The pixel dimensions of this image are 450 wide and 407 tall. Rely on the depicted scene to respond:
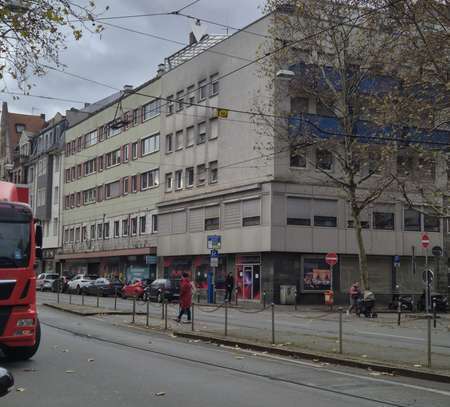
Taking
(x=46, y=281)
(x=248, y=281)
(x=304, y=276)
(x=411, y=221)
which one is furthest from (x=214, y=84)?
(x=46, y=281)

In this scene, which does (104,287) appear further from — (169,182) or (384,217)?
(384,217)

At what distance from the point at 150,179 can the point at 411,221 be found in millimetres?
20211

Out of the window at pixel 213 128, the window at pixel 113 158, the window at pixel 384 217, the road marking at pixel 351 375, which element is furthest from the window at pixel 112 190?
the road marking at pixel 351 375

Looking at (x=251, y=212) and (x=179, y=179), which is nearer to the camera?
(x=251, y=212)

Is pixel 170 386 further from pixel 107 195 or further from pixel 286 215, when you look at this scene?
pixel 107 195

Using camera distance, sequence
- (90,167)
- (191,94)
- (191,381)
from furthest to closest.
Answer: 1. (90,167)
2. (191,94)
3. (191,381)

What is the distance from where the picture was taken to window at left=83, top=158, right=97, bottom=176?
63.2 meters

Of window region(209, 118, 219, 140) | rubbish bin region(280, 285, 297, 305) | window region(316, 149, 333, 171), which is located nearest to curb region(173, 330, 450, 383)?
rubbish bin region(280, 285, 297, 305)

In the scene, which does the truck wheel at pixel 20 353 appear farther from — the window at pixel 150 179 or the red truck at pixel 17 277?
the window at pixel 150 179

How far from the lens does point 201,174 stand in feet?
146

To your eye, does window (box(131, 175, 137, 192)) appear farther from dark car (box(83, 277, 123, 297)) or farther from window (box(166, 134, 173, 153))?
dark car (box(83, 277, 123, 297))

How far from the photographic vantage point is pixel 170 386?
9.32 m

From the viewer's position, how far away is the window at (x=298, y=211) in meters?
37.5

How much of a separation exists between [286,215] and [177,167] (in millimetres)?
12561
